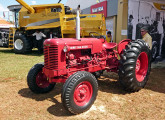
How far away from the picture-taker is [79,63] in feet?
11.2

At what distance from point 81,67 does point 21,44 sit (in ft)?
26.5

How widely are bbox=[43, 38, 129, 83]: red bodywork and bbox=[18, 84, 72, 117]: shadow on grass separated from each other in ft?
1.56

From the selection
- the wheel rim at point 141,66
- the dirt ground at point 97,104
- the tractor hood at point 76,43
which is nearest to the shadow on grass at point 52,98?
the dirt ground at point 97,104

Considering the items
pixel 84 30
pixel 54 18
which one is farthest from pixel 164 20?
pixel 54 18

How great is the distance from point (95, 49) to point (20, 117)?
77.3 inches

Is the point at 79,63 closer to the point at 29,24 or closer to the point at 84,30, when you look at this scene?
the point at 84,30

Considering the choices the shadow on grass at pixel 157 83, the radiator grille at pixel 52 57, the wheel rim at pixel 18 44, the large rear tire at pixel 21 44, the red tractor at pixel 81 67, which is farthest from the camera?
the wheel rim at pixel 18 44

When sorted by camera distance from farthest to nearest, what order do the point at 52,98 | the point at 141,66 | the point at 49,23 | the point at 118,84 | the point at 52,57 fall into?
the point at 49,23 → the point at 118,84 → the point at 141,66 → the point at 52,98 → the point at 52,57

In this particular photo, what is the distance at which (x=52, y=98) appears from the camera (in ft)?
11.5

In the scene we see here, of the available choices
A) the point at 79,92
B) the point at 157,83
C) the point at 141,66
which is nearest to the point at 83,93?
the point at 79,92

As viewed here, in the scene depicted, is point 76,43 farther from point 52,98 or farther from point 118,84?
point 118,84

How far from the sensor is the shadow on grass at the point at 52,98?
291 centimetres

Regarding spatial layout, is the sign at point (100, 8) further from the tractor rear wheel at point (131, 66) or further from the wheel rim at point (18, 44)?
the tractor rear wheel at point (131, 66)

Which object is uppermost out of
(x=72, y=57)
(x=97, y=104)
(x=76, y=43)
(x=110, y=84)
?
(x=76, y=43)
